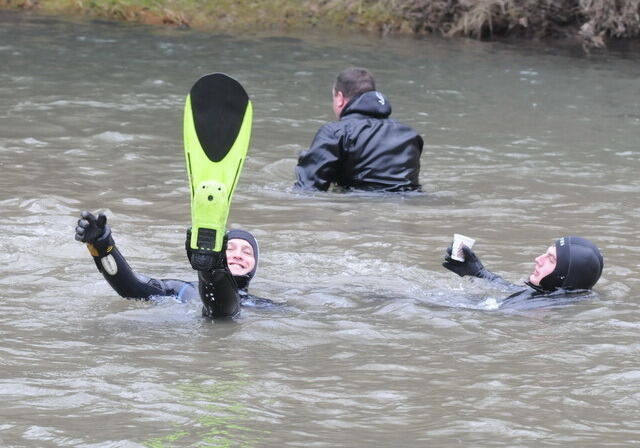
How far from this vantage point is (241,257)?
7.42 metres

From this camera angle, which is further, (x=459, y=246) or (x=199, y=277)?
(x=459, y=246)

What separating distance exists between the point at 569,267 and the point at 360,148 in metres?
3.58

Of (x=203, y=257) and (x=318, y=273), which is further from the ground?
(x=203, y=257)

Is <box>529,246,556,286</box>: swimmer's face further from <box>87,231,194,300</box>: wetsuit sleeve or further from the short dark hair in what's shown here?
the short dark hair

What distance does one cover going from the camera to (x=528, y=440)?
496 cm

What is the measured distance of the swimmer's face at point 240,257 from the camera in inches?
291

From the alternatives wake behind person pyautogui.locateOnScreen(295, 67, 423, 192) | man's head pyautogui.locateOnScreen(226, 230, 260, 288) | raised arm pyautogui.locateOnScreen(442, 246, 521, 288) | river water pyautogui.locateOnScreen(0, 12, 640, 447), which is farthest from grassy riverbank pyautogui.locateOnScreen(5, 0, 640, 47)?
man's head pyautogui.locateOnScreen(226, 230, 260, 288)

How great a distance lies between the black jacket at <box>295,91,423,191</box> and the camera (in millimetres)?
10844

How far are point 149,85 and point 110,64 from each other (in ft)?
4.99

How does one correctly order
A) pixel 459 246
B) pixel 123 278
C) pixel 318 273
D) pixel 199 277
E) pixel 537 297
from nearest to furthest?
1. pixel 199 277
2. pixel 123 278
3. pixel 537 297
4. pixel 459 246
5. pixel 318 273

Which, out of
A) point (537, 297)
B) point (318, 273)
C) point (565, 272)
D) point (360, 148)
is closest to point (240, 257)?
point (318, 273)

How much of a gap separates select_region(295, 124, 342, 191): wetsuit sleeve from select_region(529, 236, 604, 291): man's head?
11.2ft

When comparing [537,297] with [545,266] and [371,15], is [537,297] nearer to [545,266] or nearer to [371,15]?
[545,266]

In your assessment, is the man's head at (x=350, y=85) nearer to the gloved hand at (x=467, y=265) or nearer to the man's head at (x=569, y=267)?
the gloved hand at (x=467, y=265)
